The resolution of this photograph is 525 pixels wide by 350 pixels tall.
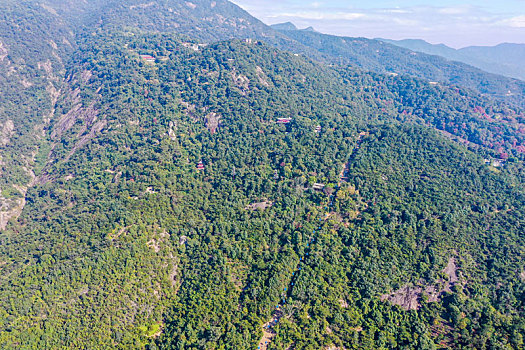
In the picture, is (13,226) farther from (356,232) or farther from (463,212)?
(463,212)

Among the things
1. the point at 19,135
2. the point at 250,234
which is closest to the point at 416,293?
the point at 250,234

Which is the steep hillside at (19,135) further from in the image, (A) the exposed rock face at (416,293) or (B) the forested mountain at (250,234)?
(A) the exposed rock face at (416,293)

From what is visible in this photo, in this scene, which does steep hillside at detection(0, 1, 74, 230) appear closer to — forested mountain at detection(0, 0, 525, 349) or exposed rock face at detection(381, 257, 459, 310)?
forested mountain at detection(0, 0, 525, 349)

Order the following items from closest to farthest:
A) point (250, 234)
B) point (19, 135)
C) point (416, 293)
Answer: point (416, 293), point (250, 234), point (19, 135)

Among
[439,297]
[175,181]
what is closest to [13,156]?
[175,181]

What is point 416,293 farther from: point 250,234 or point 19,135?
point 19,135

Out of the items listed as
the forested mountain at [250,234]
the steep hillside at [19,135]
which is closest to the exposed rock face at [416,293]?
the forested mountain at [250,234]

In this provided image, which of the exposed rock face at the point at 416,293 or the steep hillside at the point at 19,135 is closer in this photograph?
the exposed rock face at the point at 416,293

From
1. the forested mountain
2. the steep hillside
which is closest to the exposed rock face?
the forested mountain

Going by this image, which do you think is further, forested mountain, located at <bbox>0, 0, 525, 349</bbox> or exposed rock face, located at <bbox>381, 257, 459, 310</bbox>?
exposed rock face, located at <bbox>381, 257, 459, 310</bbox>
